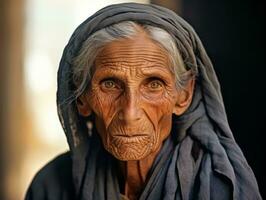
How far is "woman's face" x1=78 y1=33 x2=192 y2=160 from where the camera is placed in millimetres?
1284

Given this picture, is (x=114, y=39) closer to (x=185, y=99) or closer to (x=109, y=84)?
(x=109, y=84)

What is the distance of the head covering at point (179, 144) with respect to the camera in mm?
1331

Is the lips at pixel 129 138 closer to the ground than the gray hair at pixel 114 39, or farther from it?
closer to the ground

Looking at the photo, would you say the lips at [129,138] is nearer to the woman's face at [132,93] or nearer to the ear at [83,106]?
the woman's face at [132,93]

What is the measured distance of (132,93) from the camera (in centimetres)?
128

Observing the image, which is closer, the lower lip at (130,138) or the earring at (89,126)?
the lower lip at (130,138)

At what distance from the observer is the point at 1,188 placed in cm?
289

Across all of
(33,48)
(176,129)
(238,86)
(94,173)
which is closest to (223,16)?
(238,86)

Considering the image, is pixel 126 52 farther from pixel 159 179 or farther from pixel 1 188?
pixel 1 188

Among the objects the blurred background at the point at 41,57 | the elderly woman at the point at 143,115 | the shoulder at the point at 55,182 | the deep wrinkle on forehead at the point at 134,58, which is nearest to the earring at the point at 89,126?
the elderly woman at the point at 143,115

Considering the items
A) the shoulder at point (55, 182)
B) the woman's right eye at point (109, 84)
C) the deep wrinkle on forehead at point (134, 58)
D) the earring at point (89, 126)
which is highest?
the deep wrinkle on forehead at point (134, 58)

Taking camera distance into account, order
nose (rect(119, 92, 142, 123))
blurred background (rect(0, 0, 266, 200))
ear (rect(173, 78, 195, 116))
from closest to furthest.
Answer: nose (rect(119, 92, 142, 123)) < ear (rect(173, 78, 195, 116)) < blurred background (rect(0, 0, 266, 200))

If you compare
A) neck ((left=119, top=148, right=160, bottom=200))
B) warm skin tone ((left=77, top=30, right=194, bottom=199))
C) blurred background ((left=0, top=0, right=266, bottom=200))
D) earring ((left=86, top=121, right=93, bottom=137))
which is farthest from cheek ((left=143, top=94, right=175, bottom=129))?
blurred background ((left=0, top=0, right=266, bottom=200))

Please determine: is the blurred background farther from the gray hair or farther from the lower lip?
the lower lip
